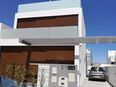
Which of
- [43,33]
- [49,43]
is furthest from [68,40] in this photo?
[43,33]

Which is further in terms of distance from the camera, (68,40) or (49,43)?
(49,43)

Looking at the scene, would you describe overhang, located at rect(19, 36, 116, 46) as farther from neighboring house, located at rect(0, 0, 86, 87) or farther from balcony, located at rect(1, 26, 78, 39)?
balcony, located at rect(1, 26, 78, 39)

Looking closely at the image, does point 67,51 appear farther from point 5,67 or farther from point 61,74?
point 5,67

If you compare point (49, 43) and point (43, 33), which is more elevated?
point (43, 33)

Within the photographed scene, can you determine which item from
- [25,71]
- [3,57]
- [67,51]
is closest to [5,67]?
[3,57]

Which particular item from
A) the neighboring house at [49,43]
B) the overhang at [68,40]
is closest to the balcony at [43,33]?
the neighboring house at [49,43]

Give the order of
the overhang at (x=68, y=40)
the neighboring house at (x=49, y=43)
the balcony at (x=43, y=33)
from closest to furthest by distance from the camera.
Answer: the overhang at (x=68, y=40) → the neighboring house at (x=49, y=43) → the balcony at (x=43, y=33)

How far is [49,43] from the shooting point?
14758 mm

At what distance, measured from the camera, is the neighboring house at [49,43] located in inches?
515

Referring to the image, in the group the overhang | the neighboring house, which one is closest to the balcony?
the neighboring house

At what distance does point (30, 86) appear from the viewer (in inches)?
555

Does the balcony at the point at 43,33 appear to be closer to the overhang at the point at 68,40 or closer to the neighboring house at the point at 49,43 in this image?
the neighboring house at the point at 49,43

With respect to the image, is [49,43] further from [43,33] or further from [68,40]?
[68,40]

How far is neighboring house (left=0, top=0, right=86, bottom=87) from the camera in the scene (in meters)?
13.1
